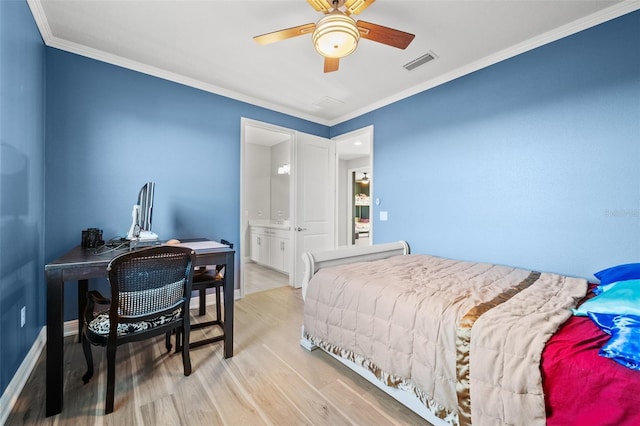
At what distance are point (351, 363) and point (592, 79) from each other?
2.94m

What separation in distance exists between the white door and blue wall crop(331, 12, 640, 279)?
→ 1443 mm

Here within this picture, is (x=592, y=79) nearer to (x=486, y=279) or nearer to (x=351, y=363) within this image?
(x=486, y=279)

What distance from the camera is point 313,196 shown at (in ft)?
14.0

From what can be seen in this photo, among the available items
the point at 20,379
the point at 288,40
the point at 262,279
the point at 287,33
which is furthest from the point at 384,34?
the point at 262,279

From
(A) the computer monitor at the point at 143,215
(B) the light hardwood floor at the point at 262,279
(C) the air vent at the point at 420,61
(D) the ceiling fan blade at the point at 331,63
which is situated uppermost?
(C) the air vent at the point at 420,61

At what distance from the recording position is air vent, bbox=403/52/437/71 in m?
2.64

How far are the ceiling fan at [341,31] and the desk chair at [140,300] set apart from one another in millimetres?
1663

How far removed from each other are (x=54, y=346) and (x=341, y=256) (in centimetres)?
203

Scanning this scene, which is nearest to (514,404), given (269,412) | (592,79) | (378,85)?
(269,412)

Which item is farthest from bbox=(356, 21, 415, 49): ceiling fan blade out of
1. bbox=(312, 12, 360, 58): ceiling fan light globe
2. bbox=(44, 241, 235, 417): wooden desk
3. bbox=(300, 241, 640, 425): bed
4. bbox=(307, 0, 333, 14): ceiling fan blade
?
bbox=(44, 241, 235, 417): wooden desk

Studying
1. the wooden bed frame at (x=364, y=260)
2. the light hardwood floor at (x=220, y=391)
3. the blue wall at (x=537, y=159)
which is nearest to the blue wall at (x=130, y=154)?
the light hardwood floor at (x=220, y=391)

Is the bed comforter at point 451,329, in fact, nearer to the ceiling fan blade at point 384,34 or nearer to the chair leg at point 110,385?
the chair leg at point 110,385

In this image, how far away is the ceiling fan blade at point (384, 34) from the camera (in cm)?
177

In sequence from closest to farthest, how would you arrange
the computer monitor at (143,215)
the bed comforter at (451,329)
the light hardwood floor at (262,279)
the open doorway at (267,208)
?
the bed comforter at (451,329)
the computer monitor at (143,215)
the light hardwood floor at (262,279)
the open doorway at (267,208)
